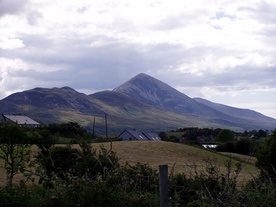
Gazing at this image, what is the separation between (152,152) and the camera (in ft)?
164

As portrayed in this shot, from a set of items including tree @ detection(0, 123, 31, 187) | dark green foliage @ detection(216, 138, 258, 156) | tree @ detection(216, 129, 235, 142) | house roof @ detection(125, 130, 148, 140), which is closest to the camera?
tree @ detection(0, 123, 31, 187)

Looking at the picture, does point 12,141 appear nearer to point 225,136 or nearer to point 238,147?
point 238,147

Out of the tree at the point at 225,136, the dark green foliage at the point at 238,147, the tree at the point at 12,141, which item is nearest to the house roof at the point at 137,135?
the tree at the point at 225,136

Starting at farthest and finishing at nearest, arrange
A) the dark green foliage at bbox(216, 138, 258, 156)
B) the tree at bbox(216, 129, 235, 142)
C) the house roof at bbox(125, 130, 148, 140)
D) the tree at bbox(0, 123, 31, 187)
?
1. the house roof at bbox(125, 130, 148, 140)
2. the tree at bbox(216, 129, 235, 142)
3. the dark green foliage at bbox(216, 138, 258, 156)
4. the tree at bbox(0, 123, 31, 187)

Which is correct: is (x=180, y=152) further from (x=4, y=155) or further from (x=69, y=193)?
(x=69, y=193)

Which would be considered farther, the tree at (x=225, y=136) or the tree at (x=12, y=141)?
the tree at (x=225, y=136)

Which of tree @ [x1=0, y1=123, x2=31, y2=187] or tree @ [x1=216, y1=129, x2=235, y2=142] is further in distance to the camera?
tree @ [x1=216, y1=129, x2=235, y2=142]

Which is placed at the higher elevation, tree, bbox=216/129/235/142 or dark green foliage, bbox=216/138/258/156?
tree, bbox=216/129/235/142

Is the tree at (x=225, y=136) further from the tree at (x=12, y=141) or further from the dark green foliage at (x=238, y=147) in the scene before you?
the tree at (x=12, y=141)

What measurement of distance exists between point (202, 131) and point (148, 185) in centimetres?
9500

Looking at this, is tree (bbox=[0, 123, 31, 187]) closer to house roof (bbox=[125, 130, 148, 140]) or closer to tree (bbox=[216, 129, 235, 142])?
tree (bbox=[216, 129, 235, 142])

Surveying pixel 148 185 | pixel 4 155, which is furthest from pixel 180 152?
pixel 148 185

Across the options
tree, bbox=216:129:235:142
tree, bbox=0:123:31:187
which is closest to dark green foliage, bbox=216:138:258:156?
tree, bbox=216:129:235:142

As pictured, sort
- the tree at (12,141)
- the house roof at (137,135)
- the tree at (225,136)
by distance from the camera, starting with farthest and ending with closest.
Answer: the house roof at (137,135) < the tree at (225,136) < the tree at (12,141)
